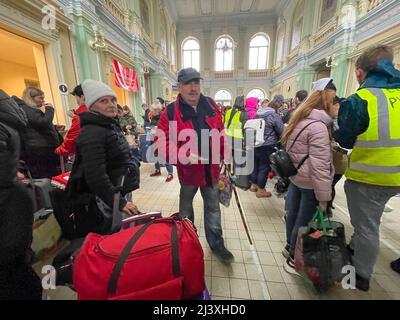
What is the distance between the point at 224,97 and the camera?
15773mm

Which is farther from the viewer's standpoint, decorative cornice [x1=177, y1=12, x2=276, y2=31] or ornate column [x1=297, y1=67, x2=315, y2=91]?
decorative cornice [x1=177, y1=12, x2=276, y2=31]

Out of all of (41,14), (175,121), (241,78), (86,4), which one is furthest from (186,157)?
(241,78)

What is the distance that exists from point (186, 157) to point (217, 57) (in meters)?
15.8

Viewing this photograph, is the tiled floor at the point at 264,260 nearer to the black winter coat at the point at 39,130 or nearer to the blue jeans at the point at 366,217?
the blue jeans at the point at 366,217

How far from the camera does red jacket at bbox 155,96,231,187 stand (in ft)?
4.69

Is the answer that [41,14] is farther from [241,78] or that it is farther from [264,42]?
[264,42]

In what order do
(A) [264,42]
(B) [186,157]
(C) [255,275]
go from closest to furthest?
(B) [186,157], (C) [255,275], (A) [264,42]

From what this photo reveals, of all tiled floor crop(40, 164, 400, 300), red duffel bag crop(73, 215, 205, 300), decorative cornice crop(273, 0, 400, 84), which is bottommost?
tiled floor crop(40, 164, 400, 300)

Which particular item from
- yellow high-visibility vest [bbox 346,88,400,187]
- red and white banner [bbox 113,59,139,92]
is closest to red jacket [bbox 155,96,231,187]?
yellow high-visibility vest [bbox 346,88,400,187]

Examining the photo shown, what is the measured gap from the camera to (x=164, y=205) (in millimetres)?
2826

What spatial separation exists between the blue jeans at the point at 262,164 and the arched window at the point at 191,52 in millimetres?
13819

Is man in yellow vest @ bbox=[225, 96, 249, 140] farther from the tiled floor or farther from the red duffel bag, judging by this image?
the red duffel bag

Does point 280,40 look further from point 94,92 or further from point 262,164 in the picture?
point 94,92
